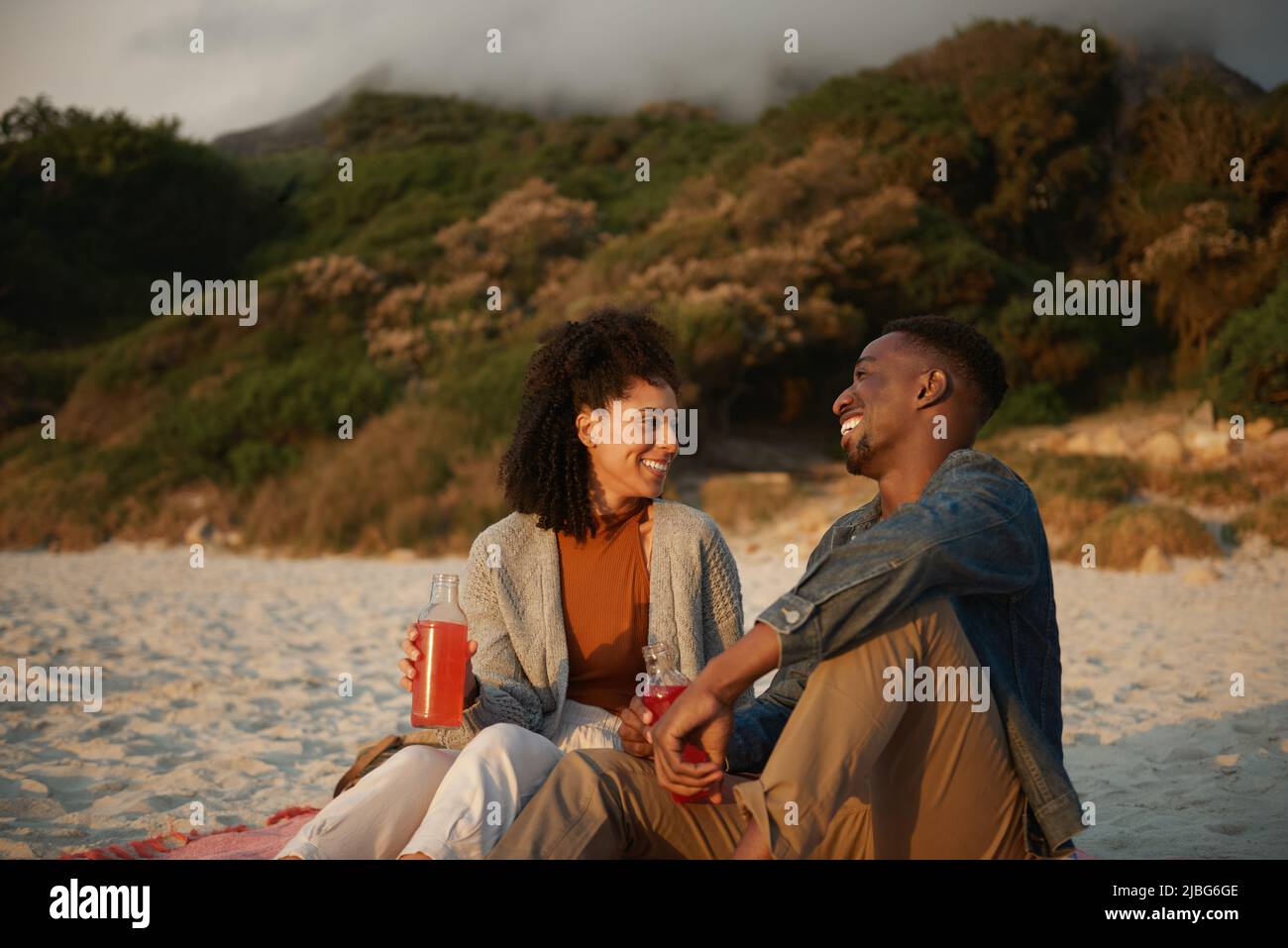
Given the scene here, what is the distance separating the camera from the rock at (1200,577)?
26.0 feet

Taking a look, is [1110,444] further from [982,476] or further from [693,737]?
[693,737]

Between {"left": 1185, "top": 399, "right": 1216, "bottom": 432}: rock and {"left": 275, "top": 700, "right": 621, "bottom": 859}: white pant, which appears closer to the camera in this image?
{"left": 275, "top": 700, "right": 621, "bottom": 859}: white pant

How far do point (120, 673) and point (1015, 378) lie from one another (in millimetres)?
10098

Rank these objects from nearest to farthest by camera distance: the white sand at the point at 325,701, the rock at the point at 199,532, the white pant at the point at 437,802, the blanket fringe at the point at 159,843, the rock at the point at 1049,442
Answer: the white pant at the point at 437,802 < the blanket fringe at the point at 159,843 < the white sand at the point at 325,701 < the rock at the point at 1049,442 < the rock at the point at 199,532

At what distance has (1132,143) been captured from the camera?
17328 mm

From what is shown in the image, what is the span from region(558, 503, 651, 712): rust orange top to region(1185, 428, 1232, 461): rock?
894 cm

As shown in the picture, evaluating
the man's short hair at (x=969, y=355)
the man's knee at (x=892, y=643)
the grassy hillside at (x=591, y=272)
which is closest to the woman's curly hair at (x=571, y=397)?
the man's short hair at (x=969, y=355)

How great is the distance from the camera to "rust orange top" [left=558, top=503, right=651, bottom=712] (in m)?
2.94

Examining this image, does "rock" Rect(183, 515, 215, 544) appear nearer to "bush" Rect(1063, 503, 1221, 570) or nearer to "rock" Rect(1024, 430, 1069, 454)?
"rock" Rect(1024, 430, 1069, 454)

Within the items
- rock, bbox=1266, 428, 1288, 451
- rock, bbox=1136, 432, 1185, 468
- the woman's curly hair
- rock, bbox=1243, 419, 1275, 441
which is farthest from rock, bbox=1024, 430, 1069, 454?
the woman's curly hair

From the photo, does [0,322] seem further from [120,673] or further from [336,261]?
[120,673]

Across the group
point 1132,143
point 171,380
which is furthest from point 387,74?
point 1132,143

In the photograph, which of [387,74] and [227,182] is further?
[387,74]

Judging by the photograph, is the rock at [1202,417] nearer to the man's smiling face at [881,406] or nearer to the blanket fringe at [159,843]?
the man's smiling face at [881,406]
